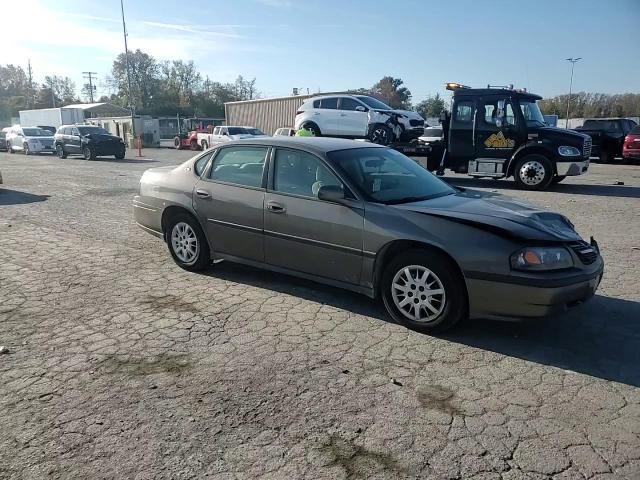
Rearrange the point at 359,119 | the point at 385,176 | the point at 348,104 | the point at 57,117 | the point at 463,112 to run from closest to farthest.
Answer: the point at 385,176, the point at 463,112, the point at 359,119, the point at 348,104, the point at 57,117

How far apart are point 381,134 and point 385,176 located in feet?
35.7

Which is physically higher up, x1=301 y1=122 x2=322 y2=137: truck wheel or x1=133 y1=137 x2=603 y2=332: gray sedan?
x1=301 y1=122 x2=322 y2=137: truck wheel

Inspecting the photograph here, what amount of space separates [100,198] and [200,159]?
269 inches

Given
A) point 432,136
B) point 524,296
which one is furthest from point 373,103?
point 524,296

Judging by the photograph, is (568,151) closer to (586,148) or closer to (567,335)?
(586,148)

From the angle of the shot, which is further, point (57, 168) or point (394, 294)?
point (57, 168)

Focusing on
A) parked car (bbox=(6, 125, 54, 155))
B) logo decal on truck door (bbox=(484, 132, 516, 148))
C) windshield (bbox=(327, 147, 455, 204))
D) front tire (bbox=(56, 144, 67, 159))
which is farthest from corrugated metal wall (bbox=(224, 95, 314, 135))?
windshield (bbox=(327, 147, 455, 204))

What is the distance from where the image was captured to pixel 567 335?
4039 millimetres

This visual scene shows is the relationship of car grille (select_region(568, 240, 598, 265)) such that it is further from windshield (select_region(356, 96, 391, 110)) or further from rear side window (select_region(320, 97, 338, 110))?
rear side window (select_region(320, 97, 338, 110))

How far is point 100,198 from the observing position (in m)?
11.4

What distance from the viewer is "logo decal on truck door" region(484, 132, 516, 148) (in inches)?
491

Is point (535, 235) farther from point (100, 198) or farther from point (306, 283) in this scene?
point (100, 198)

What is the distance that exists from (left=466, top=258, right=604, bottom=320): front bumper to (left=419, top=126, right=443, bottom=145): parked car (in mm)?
10425

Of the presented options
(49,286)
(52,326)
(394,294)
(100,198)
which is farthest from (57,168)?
(394,294)
